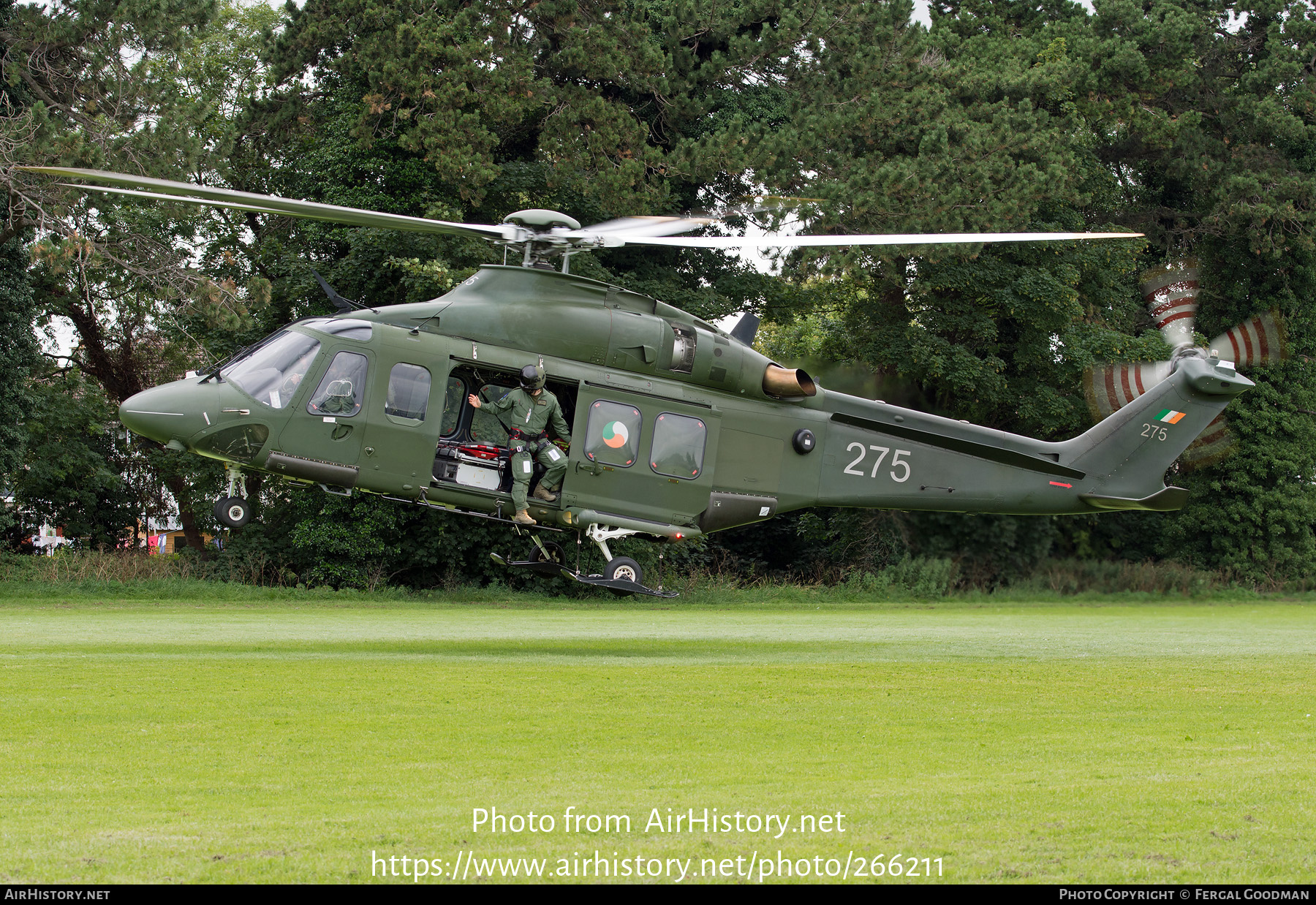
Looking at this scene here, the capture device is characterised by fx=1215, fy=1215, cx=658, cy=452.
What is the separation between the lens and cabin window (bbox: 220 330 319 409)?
49.0 ft

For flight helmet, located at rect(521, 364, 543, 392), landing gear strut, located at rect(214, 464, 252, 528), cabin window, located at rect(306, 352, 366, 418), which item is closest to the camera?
landing gear strut, located at rect(214, 464, 252, 528)

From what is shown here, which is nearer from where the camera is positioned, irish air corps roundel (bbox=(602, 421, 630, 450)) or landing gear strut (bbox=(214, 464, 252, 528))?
landing gear strut (bbox=(214, 464, 252, 528))

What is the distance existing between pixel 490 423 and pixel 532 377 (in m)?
1.25

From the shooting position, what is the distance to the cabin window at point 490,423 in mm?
16094

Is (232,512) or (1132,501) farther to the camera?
(1132,501)

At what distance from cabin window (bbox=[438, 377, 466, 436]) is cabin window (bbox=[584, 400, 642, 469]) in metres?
1.71

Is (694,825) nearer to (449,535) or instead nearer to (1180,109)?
(449,535)

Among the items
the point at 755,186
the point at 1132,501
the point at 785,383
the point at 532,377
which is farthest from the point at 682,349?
the point at 755,186

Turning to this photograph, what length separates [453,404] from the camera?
1609 cm

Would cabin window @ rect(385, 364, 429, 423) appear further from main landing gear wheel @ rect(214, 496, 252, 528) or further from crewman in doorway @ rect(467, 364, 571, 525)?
main landing gear wheel @ rect(214, 496, 252, 528)

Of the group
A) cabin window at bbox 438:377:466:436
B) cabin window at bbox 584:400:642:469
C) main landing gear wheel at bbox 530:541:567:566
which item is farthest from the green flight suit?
main landing gear wheel at bbox 530:541:567:566

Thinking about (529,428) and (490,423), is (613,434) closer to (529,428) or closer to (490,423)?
(529,428)

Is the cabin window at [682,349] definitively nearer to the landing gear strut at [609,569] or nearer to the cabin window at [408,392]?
the landing gear strut at [609,569]

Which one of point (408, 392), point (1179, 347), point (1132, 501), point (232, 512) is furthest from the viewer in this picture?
point (1179, 347)
